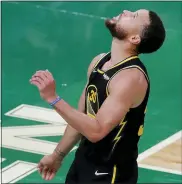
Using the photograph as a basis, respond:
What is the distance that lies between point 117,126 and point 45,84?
610mm

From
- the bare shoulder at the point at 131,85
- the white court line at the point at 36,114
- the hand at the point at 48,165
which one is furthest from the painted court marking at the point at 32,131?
the bare shoulder at the point at 131,85

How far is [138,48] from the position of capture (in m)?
3.89

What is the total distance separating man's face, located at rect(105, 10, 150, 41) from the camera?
3832mm

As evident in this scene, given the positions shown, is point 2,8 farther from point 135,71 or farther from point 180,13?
point 135,71

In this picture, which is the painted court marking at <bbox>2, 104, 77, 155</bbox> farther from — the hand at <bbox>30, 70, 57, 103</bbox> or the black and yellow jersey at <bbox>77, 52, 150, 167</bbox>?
the hand at <bbox>30, 70, 57, 103</bbox>

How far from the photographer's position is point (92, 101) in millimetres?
3904

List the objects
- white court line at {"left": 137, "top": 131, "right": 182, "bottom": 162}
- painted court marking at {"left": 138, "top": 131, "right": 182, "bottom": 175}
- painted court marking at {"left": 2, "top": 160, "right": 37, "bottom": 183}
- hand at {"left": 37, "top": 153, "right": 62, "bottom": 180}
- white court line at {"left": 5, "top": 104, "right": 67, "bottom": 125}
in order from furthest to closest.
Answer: white court line at {"left": 5, "top": 104, "right": 67, "bottom": 125}
white court line at {"left": 137, "top": 131, "right": 182, "bottom": 162}
painted court marking at {"left": 138, "top": 131, "right": 182, "bottom": 175}
painted court marking at {"left": 2, "top": 160, "right": 37, "bottom": 183}
hand at {"left": 37, "top": 153, "right": 62, "bottom": 180}

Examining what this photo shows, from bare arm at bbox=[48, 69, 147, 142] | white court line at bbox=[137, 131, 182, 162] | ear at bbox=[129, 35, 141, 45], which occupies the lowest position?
white court line at bbox=[137, 131, 182, 162]

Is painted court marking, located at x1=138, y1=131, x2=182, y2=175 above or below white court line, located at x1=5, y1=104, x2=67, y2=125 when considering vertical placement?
below

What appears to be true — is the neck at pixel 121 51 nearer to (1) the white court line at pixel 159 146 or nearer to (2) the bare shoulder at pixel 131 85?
(2) the bare shoulder at pixel 131 85

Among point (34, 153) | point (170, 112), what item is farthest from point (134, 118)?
point (170, 112)

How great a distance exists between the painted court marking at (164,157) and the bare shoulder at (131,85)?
8.40 ft

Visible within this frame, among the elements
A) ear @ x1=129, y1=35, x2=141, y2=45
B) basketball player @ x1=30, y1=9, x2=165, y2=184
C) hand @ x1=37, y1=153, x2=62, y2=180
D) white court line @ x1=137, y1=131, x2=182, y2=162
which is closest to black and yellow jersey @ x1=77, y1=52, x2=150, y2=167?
basketball player @ x1=30, y1=9, x2=165, y2=184

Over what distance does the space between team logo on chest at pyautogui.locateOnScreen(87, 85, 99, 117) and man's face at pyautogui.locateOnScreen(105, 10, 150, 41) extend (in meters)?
0.40
